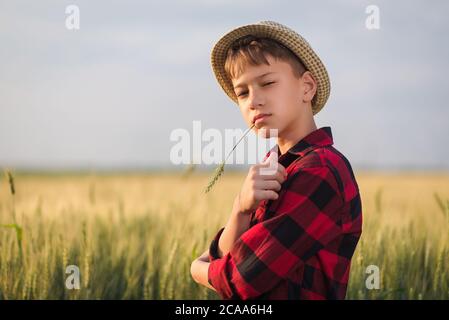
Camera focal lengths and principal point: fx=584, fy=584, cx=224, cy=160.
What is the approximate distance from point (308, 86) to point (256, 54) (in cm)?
17

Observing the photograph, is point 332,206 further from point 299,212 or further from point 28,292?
point 28,292

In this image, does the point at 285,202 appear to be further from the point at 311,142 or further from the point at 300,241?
the point at 311,142

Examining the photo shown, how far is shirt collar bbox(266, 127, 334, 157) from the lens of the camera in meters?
1.36

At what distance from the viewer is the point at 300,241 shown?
4.00 feet

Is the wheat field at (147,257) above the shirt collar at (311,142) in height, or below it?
below

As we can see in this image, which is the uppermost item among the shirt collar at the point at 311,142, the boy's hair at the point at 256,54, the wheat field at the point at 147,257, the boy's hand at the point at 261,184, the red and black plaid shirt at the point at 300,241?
the boy's hair at the point at 256,54

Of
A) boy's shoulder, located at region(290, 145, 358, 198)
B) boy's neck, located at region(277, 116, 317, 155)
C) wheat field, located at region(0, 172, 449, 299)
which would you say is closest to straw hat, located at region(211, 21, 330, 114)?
boy's neck, located at region(277, 116, 317, 155)

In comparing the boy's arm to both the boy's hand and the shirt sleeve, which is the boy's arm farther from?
the boy's hand

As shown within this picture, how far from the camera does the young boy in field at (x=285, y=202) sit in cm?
122

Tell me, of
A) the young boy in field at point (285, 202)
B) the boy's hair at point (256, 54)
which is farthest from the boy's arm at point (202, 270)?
the boy's hair at point (256, 54)

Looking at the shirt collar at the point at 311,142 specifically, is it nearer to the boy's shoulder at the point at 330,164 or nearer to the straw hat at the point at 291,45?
the boy's shoulder at the point at 330,164

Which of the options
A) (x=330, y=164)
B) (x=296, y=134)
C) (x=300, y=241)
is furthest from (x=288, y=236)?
(x=296, y=134)

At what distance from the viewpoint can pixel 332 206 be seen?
1.25 meters

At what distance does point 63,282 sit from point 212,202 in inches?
88.2
